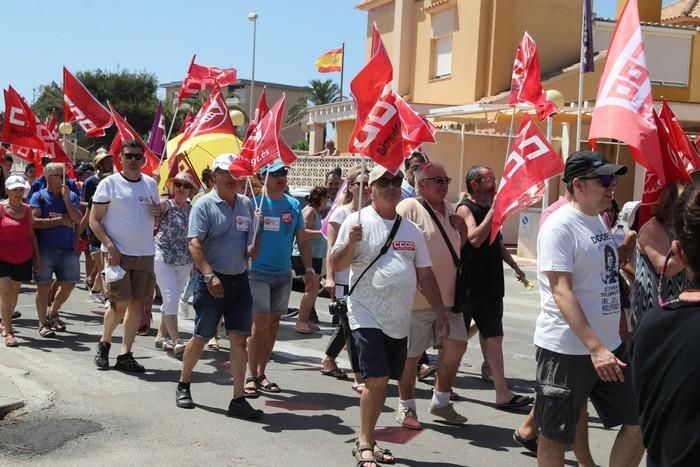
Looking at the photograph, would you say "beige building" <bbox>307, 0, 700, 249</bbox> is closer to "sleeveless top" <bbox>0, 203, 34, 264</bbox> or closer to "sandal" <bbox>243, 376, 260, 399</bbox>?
"sleeveless top" <bbox>0, 203, 34, 264</bbox>

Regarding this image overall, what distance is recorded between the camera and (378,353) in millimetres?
5320

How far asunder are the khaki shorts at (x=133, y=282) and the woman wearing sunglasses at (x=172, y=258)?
2.59 ft

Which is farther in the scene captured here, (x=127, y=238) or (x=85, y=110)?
(x=85, y=110)

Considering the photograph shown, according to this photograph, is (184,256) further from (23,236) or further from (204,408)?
(204,408)

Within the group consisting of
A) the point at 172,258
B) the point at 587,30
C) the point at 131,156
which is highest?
the point at 587,30

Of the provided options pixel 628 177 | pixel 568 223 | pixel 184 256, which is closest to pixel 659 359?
pixel 568 223

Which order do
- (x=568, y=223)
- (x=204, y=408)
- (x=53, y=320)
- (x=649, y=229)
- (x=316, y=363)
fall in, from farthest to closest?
(x=53, y=320)
(x=316, y=363)
(x=204, y=408)
(x=649, y=229)
(x=568, y=223)

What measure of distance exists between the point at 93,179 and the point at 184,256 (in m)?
3.37

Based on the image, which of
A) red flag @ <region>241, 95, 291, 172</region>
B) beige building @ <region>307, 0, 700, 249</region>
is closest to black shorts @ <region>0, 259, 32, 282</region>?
red flag @ <region>241, 95, 291, 172</region>

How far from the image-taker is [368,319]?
5395 mm

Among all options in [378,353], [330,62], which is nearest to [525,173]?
[378,353]

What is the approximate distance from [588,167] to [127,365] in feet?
16.1

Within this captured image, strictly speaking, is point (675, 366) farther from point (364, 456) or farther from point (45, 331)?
point (45, 331)

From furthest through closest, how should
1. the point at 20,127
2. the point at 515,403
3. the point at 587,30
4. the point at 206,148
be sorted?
1. the point at 587,30
2. the point at 206,148
3. the point at 20,127
4. the point at 515,403
